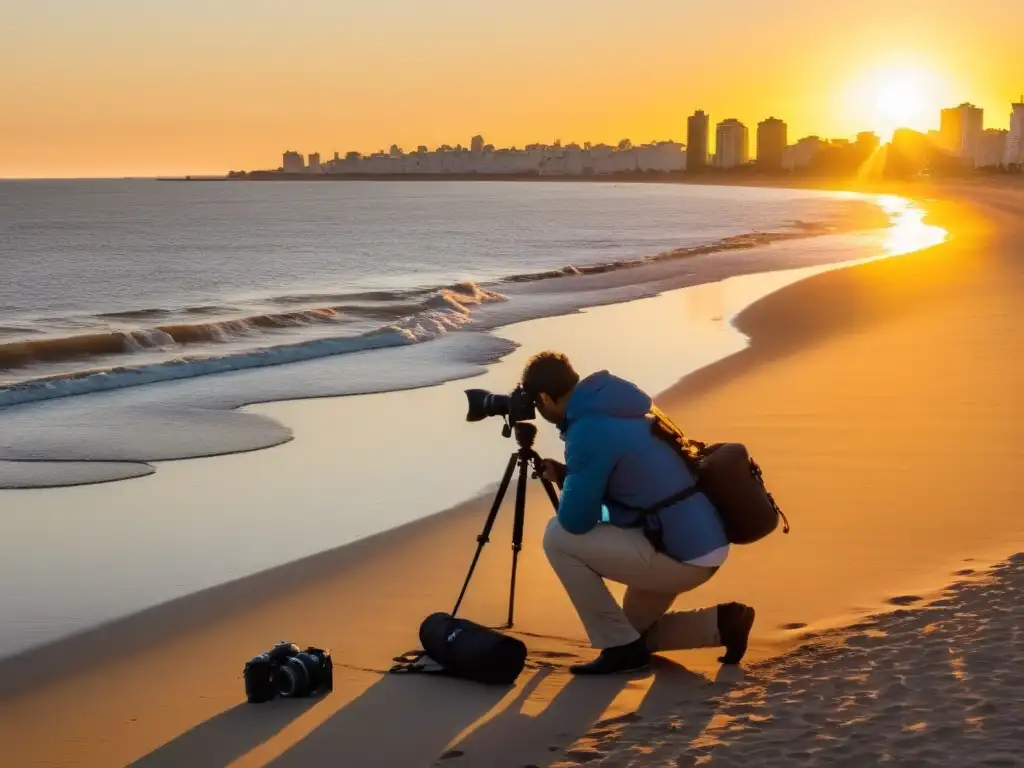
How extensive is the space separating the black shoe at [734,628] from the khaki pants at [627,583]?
0.03 m

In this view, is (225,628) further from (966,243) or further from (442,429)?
(966,243)

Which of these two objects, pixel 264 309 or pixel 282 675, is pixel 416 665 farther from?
pixel 264 309

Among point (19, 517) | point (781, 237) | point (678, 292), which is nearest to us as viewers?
point (19, 517)

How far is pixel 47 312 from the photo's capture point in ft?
92.4

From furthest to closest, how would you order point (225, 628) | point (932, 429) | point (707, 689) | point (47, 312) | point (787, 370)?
point (47, 312), point (787, 370), point (932, 429), point (225, 628), point (707, 689)

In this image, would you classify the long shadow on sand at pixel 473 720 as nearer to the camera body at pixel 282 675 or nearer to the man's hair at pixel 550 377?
the camera body at pixel 282 675

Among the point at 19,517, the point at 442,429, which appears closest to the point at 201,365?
the point at 442,429

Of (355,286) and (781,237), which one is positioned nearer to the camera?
(355,286)

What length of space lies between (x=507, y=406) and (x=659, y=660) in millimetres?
1110

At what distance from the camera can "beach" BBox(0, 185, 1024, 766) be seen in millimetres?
3957

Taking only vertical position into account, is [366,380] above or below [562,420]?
below

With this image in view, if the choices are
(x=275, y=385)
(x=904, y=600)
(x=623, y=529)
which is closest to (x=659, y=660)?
(x=623, y=529)

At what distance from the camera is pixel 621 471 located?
15.0ft

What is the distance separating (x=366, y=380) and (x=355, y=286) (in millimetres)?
18897
